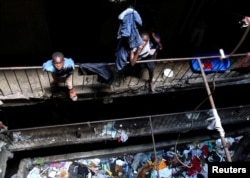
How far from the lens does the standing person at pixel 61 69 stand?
16.6 ft

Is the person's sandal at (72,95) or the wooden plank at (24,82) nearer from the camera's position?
the person's sandal at (72,95)

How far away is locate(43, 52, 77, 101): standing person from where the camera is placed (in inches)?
200

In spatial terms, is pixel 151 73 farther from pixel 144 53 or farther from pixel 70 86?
pixel 70 86

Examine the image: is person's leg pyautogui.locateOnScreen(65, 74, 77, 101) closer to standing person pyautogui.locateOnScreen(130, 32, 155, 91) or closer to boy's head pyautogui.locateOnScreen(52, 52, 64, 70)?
boy's head pyautogui.locateOnScreen(52, 52, 64, 70)

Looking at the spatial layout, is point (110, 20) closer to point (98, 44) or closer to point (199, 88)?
point (98, 44)

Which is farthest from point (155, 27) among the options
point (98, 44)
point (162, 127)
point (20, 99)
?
point (20, 99)

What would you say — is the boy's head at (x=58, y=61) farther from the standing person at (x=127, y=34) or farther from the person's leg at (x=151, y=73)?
→ the person's leg at (x=151, y=73)

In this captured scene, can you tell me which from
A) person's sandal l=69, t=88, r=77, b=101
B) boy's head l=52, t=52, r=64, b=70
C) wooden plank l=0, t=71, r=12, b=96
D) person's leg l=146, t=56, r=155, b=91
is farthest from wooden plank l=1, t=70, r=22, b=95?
person's leg l=146, t=56, r=155, b=91

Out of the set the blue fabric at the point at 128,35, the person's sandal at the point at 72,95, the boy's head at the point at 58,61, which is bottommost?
the person's sandal at the point at 72,95

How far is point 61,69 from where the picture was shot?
5.24 m

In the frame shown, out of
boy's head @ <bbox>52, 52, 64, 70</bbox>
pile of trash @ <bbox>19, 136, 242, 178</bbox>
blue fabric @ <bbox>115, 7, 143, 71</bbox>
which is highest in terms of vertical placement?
blue fabric @ <bbox>115, 7, 143, 71</bbox>

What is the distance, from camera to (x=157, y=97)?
292 inches

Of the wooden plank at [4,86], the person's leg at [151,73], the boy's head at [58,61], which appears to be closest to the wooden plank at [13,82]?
the wooden plank at [4,86]

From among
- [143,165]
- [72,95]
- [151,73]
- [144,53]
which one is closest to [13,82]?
[72,95]
